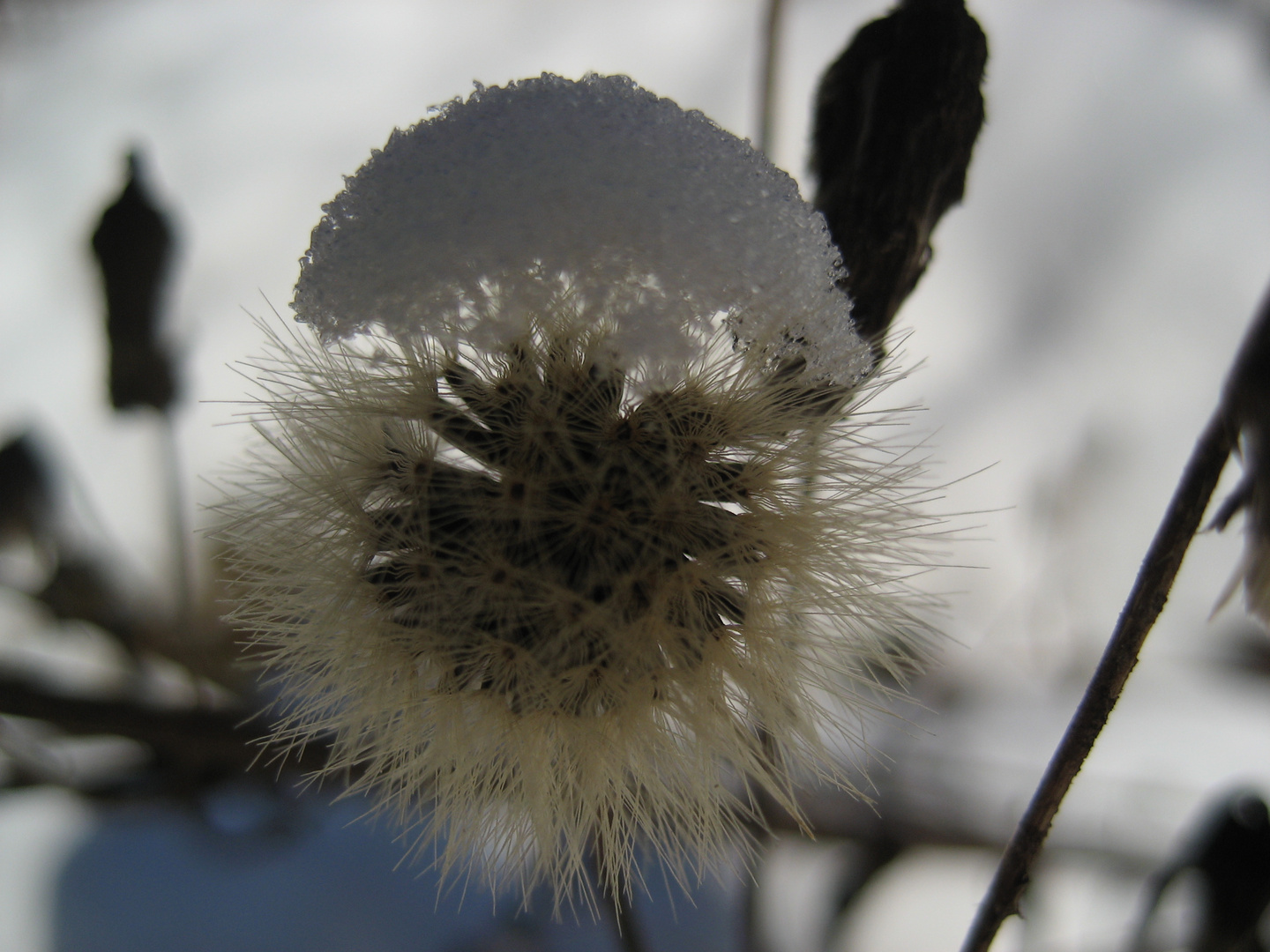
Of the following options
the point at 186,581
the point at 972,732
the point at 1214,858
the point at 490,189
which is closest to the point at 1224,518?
the point at 490,189

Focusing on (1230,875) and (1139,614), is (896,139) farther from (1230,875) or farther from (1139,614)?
(1230,875)

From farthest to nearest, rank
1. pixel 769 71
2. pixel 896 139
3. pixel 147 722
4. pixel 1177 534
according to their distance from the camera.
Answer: pixel 147 722 < pixel 769 71 < pixel 896 139 < pixel 1177 534

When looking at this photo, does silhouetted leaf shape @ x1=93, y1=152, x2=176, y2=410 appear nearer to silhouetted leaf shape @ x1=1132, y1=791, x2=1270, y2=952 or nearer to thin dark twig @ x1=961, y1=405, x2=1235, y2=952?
thin dark twig @ x1=961, y1=405, x2=1235, y2=952

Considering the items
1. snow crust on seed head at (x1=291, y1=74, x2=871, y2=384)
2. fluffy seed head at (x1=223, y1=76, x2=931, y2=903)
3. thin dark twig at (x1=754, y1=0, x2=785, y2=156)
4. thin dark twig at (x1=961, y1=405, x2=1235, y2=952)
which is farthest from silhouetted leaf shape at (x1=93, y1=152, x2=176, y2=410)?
thin dark twig at (x1=961, y1=405, x2=1235, y2=952)

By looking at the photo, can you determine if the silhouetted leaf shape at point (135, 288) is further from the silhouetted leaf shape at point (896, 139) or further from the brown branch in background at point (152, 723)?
the silhouetted leaf shape at point (896, 139)

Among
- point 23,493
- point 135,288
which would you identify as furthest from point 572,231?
point 23,493

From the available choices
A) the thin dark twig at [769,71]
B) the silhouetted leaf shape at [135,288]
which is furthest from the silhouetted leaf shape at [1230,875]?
the silhouetted leaf shape at [135,288]
